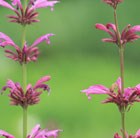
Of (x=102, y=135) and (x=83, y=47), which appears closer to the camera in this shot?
(x=102, y=135)

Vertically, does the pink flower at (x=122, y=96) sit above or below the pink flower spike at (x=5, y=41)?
below

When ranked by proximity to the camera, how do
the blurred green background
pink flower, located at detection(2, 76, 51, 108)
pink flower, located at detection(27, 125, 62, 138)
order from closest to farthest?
pink flower, located at detection(27, 125, 62, 138), pink flower, located at detection(2, 76, 51, 108), the blurred green background

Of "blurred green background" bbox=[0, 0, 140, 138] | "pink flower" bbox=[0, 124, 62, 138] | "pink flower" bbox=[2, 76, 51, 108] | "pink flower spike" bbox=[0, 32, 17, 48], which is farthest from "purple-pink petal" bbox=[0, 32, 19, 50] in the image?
"blurred green background" bbox=[0, 0, 140, 138]

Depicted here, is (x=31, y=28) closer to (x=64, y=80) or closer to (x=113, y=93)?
(x=64, y=80)

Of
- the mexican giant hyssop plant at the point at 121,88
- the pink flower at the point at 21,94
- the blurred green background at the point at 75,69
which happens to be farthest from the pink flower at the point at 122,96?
the blurred green background at the point at 75,69

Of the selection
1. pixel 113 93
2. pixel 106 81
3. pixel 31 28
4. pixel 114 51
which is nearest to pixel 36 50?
pixel 113 93

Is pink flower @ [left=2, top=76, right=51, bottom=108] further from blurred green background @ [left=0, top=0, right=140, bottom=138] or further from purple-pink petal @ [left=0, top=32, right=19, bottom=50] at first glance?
blurred green background @ [left=0, top=0, right=140, bottom=138]

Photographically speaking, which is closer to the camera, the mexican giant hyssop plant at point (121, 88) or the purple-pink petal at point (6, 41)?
the mexican giant hyssop plant at point (121, 88)

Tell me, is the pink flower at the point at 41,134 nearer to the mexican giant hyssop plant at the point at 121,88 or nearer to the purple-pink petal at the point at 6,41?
the mexican giant hyssop plant at the point at 121,88
